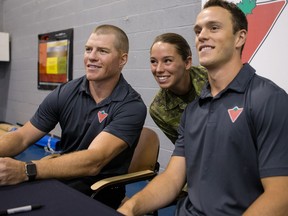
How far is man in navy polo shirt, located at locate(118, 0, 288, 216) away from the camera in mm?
1055

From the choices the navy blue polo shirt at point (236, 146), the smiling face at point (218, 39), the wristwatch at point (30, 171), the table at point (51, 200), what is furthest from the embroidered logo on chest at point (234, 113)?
the wristwatch at point (30, 171)

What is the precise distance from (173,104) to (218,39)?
74 centimetres

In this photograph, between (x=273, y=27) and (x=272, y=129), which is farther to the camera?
(x=273, y=27)

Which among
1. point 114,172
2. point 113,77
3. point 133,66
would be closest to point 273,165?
point 114,172

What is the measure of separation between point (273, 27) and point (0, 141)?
170 centimetres

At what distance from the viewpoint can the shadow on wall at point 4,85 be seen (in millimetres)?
5840

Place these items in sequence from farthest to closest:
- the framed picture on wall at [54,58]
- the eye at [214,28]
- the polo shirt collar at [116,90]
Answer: the framed picture on wall at [54,58]
the polo shirt collar at [116,90]
the eye at [214,28]

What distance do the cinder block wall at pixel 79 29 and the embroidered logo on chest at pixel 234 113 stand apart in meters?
1.47

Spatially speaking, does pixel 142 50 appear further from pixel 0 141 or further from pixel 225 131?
pixel 225 131

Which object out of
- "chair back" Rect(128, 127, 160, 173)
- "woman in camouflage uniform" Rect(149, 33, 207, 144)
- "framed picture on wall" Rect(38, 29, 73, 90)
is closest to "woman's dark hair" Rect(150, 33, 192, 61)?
"woman in camouflage uniform" Rect(149, 33, 207, 144)

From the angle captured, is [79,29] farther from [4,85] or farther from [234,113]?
[234,113]

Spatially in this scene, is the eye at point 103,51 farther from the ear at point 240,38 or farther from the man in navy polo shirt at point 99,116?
the ear at point 240,38

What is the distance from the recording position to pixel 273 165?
3.46 feet

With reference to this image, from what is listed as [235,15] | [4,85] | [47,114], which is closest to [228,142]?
[235,15]
